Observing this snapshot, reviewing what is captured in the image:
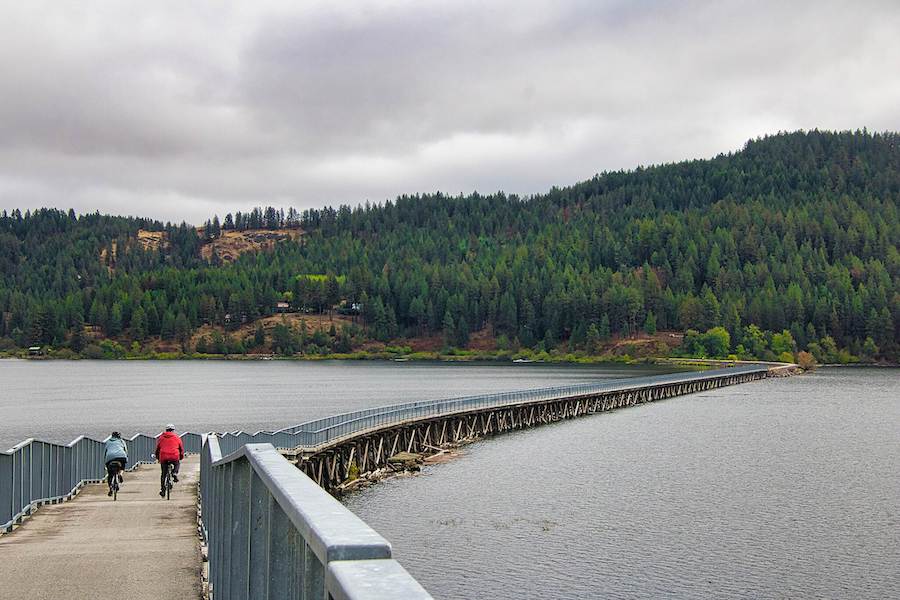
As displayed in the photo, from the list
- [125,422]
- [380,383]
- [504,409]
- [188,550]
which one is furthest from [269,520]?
[380,383]

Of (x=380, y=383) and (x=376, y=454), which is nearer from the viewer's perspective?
(x=376, y=454)

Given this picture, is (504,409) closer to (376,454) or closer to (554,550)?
(376,454)

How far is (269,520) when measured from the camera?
207 inches

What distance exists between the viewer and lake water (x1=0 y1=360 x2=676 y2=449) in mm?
89750

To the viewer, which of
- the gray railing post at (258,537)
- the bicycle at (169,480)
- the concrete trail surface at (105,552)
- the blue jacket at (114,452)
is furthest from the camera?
the blue jacket at (114,452)

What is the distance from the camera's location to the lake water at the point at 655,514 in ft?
108

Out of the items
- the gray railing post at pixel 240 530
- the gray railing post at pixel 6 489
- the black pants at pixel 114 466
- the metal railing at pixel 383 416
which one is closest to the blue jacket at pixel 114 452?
the black pants at pixel 114 466

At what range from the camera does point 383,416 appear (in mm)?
61750

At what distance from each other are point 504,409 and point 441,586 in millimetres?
47679

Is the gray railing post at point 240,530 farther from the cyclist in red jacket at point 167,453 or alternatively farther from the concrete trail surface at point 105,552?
the cyclist in red jacket at point 167,453

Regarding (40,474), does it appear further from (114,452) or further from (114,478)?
(114,478)

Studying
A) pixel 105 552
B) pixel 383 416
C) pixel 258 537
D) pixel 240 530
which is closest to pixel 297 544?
pixel 258 537

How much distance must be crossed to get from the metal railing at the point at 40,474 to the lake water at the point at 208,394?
43.9 meters

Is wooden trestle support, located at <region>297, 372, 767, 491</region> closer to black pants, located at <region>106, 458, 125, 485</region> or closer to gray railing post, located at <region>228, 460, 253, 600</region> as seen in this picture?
black pants, located at <region>106, 458, 125, 485</region>
